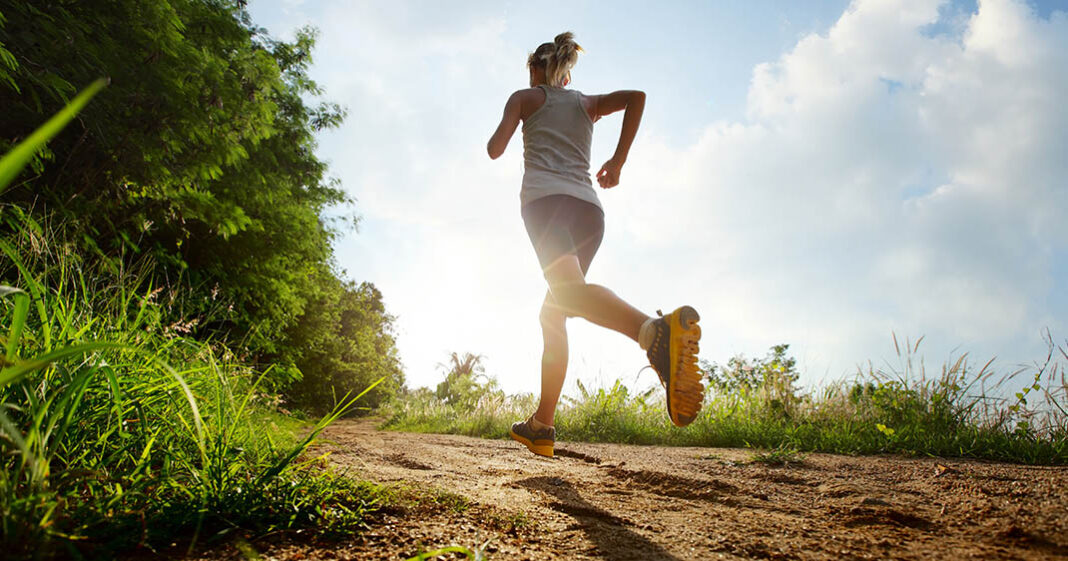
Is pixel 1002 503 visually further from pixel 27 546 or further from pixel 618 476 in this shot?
pixel 27 546

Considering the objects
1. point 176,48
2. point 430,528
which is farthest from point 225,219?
point 430,528

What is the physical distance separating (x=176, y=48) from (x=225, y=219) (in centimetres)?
196

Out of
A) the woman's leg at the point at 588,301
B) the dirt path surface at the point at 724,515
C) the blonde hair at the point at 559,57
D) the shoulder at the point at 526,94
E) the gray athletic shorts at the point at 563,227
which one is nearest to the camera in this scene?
the dirt path surface at the point at 724,515

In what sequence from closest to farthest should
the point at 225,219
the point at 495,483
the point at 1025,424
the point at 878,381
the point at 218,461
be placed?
the point at 218,461, the point at 495,483, the point at 1025,424, the point at 878,381, the point at 225,219

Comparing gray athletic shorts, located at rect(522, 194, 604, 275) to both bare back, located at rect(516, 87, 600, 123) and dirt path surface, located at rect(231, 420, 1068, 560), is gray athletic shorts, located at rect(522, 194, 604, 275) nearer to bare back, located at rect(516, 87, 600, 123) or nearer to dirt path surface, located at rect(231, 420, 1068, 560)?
bare back, located at rect(516, 87, 600, 123)

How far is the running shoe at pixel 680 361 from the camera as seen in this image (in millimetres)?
1826

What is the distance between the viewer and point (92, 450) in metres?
1.28

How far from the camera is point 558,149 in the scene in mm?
2482

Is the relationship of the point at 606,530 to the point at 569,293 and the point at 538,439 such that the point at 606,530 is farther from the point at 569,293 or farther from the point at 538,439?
the point at 538,439

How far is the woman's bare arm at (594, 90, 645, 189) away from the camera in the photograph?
8.36ft

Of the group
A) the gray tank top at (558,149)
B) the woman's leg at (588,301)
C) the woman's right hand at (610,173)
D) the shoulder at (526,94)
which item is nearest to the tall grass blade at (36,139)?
the woman's leg at (588,301)

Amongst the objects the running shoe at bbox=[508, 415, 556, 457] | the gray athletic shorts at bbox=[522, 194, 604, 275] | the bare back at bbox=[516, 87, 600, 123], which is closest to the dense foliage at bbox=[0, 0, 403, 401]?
the running shoe at bbox=[508, 415, 556, 457]

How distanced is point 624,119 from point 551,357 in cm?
130

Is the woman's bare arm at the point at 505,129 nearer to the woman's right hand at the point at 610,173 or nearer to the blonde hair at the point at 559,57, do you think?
the blonde hair at the point at 559,57
